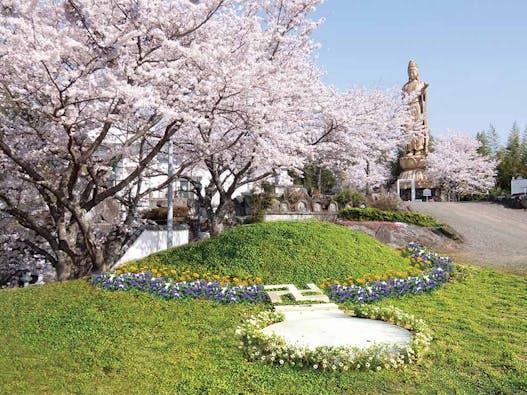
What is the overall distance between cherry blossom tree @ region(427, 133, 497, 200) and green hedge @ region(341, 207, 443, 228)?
58.5 ft

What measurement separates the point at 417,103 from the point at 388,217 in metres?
15.9

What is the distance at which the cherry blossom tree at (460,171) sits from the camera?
3625 centimetres

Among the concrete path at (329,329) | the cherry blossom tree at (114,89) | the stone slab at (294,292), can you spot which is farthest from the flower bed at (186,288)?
the cherry blossom tree at (114,89)

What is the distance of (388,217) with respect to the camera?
18344 mm

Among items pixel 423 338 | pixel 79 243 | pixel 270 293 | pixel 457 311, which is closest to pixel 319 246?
pixel 270 293

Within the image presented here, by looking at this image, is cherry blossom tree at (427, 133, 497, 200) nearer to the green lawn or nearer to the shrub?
the shrub

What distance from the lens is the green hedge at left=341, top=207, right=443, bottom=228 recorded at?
60.2 ft

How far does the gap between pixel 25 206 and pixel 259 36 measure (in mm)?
7937

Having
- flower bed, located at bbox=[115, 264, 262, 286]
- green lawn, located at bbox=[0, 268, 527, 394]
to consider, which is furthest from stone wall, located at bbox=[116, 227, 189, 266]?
green lawn, located at bbox=[0, 268, 527, 394]

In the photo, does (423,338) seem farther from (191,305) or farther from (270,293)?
(191,305)

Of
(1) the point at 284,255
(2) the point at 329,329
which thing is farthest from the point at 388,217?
(2) the point at 329,329

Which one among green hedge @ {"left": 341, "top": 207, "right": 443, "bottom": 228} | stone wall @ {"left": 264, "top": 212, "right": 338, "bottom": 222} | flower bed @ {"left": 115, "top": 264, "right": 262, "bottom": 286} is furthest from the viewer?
stone wall @ {"left": 264, "top": 212, "right": 338, "bottom": 222}

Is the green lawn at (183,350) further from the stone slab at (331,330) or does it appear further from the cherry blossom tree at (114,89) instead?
the cherry blossom tree at (114,89)

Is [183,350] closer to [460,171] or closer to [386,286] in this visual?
[386,286]
